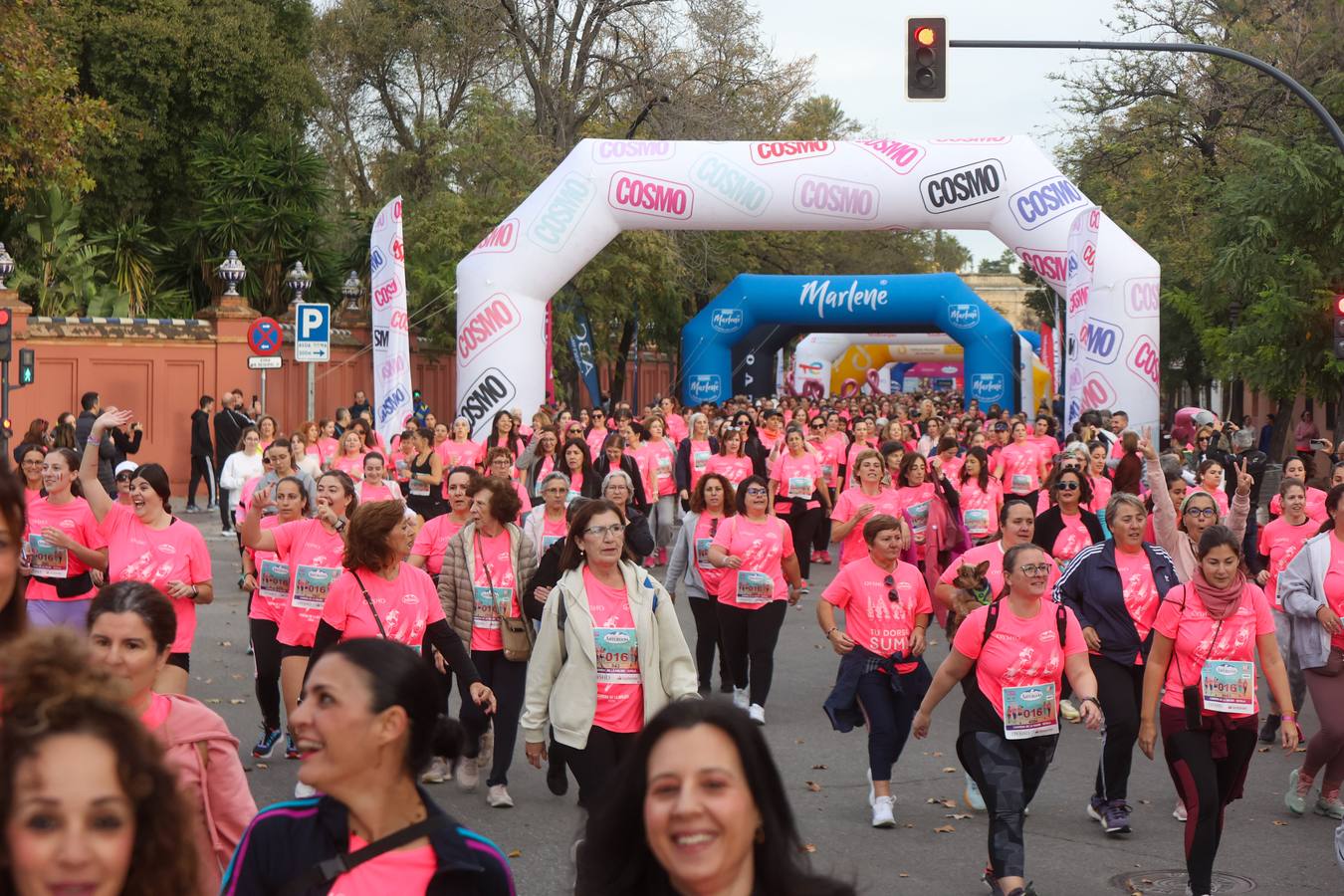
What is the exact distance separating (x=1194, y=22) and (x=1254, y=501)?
81.2ft

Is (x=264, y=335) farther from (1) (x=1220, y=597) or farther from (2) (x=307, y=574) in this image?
(1) (x=1220, y=597)

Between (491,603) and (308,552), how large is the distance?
93cm

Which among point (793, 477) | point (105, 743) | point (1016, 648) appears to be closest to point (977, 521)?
point (793, 477)

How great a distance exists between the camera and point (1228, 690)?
273 inches

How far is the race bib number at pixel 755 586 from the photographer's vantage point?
10.7 m

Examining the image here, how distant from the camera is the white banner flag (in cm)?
2123

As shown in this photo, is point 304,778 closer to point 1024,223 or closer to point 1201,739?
point 1201,739

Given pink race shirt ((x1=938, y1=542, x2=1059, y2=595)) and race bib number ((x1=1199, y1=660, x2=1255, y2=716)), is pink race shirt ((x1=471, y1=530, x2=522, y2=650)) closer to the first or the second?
pink race shirt ((x1=938, y1=542, x2=1059, y2=595))

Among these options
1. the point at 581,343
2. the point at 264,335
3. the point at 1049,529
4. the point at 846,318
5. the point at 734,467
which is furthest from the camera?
the point at 846,318

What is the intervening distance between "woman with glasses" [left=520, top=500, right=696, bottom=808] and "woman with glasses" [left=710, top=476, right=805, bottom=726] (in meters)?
3.59

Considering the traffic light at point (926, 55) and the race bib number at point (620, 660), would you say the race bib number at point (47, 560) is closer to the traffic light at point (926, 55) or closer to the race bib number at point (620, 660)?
the race bib number at point (620, 660)

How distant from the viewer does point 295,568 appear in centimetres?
857

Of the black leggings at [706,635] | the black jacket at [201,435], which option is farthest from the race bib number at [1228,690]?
the black jacket at [201,435]

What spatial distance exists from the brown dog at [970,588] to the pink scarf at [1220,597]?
56.6 inches
